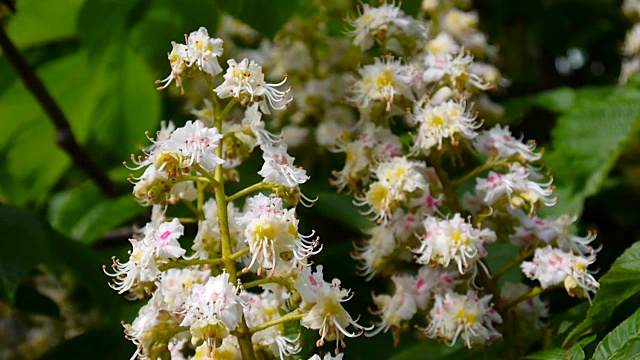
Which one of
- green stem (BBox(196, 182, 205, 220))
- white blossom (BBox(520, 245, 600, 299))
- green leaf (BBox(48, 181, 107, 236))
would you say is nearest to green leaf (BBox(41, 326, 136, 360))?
green leaf (BBox(48, 181, 107, 236))

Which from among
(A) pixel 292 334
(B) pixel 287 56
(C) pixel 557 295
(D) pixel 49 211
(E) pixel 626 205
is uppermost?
(A) pixel 292 334

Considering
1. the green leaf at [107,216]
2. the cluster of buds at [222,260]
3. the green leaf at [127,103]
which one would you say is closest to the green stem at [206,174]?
the cluster of buds at [222,260]

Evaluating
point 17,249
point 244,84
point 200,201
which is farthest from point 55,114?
point 244,84

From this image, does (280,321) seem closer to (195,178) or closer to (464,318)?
(195,178)

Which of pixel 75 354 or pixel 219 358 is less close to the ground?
pixel 219 358

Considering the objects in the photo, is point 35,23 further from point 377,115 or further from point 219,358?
point 219,358

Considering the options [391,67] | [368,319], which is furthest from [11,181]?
[391,67]
